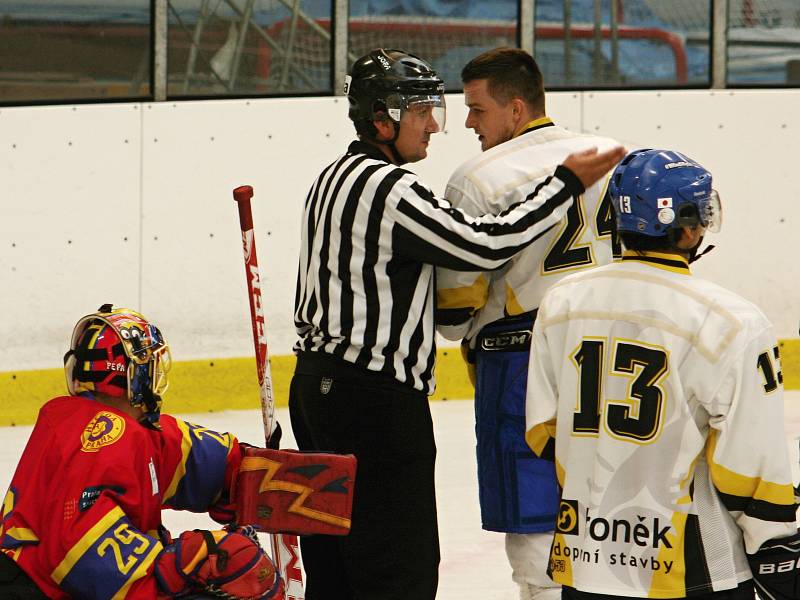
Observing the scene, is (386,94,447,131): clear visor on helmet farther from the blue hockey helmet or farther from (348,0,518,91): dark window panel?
(348,0,518,91): dark window panel

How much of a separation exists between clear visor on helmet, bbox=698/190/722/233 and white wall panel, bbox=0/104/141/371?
406cm

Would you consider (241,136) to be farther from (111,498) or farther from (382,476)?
(111,498)

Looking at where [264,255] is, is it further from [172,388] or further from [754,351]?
[754,351]

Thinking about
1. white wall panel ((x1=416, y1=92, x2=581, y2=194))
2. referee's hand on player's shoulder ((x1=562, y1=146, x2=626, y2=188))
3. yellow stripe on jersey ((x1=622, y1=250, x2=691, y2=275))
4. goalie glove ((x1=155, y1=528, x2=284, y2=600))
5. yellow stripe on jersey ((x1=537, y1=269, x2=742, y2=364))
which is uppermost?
white wall panel ((x1=416, y1=92, x2=581, y2=194))

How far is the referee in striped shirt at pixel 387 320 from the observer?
7.75 ft

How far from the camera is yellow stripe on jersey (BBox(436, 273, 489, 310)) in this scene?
2525 mm

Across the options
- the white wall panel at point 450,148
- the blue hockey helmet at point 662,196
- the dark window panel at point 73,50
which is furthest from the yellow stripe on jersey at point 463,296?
the dark window panel at point 73,50

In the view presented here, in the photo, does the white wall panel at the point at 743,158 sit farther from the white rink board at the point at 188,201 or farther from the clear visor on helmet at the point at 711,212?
the clear visor on helmet at the point at 711,212

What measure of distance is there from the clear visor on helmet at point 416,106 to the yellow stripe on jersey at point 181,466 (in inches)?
26.1

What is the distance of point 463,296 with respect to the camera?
2535 mm

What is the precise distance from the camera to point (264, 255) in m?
5.89

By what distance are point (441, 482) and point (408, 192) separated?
244 centimetres

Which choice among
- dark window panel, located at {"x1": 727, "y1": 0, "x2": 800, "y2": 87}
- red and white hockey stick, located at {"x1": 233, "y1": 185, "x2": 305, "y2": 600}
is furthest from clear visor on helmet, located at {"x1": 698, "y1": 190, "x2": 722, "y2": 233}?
dark window panel, located at {"x1": 727, "y1": 0, "x2": 800, "y2": 87}

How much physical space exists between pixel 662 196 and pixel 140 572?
1010 millimetres
